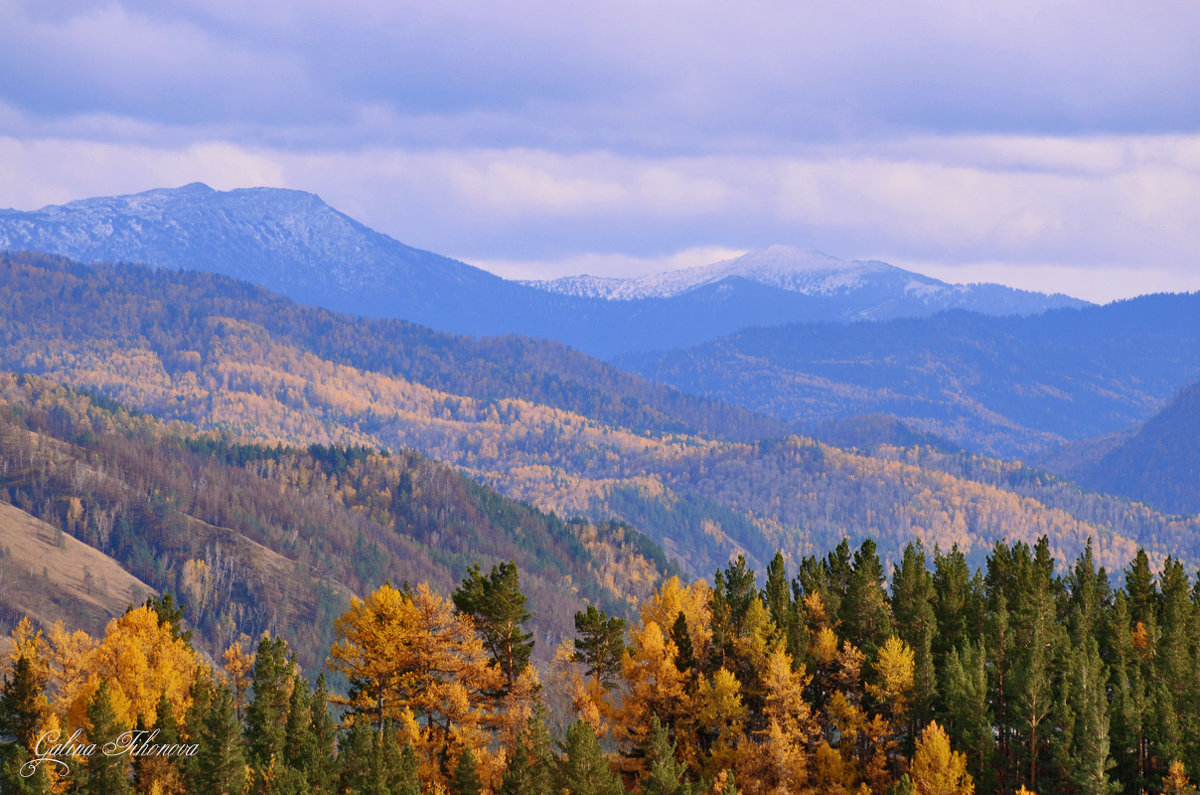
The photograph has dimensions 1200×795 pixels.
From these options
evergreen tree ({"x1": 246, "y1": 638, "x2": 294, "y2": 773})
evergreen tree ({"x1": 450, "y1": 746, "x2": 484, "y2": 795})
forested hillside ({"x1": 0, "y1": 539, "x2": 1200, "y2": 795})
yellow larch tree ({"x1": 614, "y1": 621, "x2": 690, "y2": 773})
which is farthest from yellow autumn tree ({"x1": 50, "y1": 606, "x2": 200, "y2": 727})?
yellow larch tree ({"x1": 614, "y1": 621, "x2": 690, "y2": 773})

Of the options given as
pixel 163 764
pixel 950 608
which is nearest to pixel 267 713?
pixel 163 764

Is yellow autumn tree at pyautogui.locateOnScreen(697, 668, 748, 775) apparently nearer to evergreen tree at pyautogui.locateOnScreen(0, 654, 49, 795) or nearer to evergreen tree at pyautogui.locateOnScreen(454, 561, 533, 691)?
evergreen tree at pyautogui.locateOnScreen(454, 561, 533, 691)

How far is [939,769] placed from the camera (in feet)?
261

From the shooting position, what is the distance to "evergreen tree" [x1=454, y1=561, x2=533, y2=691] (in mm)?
78375

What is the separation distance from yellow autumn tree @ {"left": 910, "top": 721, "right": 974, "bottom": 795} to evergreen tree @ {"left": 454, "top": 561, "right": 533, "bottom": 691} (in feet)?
87.5

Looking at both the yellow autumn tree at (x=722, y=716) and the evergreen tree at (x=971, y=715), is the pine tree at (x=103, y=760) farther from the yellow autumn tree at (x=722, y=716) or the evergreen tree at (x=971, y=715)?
the evergreen tree at (x=971, y=715)

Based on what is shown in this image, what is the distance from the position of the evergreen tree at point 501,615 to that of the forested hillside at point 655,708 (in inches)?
5.7

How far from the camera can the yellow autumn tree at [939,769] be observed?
7856 cm

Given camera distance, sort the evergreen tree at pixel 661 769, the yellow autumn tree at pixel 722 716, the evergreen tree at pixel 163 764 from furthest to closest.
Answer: the yellow autumn tree at pixel 722 716 < the evergreen tree at pixel 163 764 < the evergreen tree at pixel 661 769

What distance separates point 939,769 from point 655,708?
63.1 feet

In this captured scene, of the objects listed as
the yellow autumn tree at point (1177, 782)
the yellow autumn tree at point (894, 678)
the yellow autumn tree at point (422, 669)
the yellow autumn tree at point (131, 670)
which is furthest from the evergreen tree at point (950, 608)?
the yellow autumn tree at point (131, 670)

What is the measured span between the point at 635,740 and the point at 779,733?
10.3 meters

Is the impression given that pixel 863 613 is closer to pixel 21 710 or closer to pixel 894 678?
pixel 894 678

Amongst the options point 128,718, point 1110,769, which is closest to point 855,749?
point 1110,769
